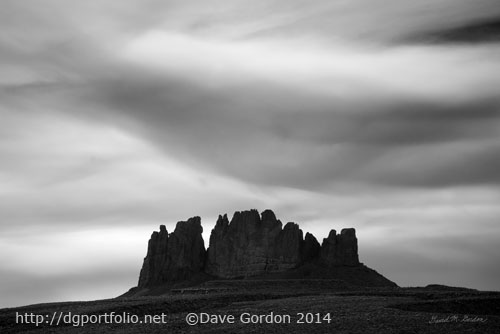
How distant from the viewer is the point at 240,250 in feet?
578

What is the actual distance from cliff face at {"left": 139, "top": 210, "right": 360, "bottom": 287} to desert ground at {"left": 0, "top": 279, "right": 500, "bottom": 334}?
6490 cm

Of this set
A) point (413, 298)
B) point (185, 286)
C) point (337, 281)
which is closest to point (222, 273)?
point (185, 286)

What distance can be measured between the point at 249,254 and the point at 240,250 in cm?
263

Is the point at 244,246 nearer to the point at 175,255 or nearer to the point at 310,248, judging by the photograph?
the point at 310,248

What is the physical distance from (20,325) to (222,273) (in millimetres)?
93568

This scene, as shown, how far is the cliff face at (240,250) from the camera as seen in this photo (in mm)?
169625

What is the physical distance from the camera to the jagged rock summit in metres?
167

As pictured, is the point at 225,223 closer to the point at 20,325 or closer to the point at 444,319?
the point at 20,325
